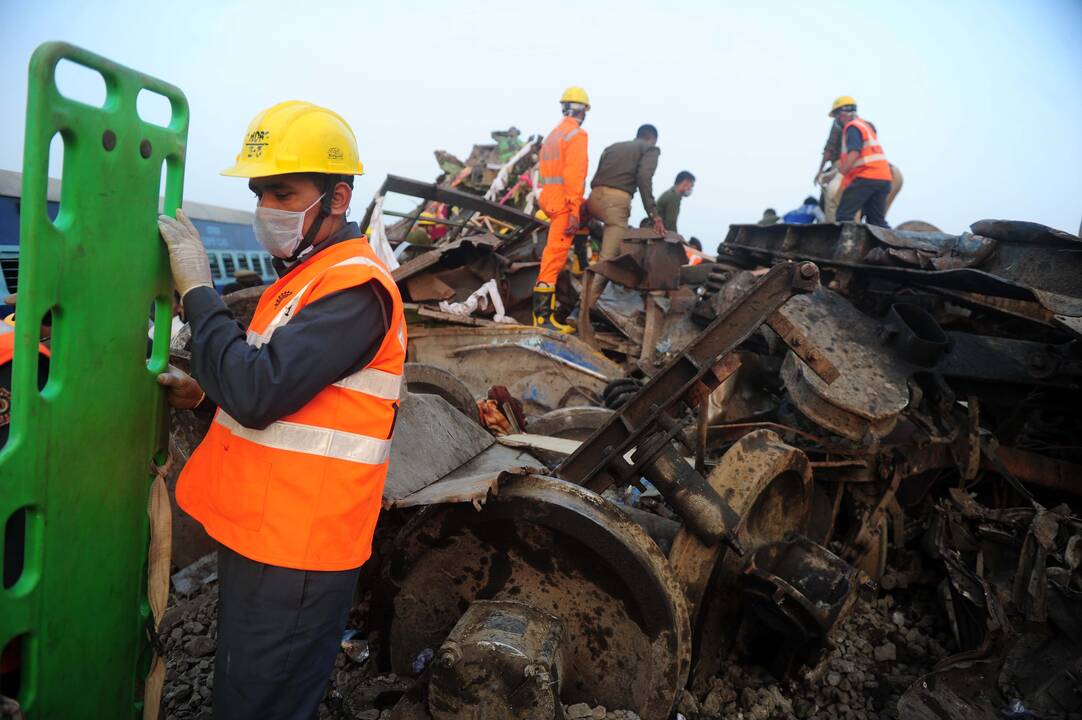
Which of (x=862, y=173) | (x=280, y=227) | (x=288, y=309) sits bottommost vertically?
(x=288, y=309)

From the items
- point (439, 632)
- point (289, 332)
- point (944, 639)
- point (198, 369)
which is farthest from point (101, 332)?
point (944, 639)

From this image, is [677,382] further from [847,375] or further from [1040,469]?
[1040,469]

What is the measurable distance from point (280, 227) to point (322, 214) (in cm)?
11

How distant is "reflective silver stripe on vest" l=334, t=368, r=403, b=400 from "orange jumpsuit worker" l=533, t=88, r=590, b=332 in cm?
470

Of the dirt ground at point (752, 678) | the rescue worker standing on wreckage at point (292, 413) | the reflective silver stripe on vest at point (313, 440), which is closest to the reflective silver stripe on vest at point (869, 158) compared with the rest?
the dirt ground at point (752, 678)

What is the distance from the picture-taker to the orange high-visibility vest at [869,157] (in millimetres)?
6660

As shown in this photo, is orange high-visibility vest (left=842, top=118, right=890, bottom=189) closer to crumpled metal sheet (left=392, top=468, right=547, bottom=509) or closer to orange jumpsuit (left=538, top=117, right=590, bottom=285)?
orange jumpsuit (left=538, top=117, right=590, bottom=285)

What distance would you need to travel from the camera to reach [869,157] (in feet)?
22.0

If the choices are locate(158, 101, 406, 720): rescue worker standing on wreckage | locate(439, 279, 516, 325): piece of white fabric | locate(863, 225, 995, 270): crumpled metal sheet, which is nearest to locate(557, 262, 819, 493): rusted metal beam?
locate(158, 101, 406, 720): rescue worker standing on wreckage

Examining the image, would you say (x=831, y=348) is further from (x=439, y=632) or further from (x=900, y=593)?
(x=439, y=632)

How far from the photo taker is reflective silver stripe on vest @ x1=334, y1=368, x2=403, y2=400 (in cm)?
149

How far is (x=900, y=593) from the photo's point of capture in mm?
3777

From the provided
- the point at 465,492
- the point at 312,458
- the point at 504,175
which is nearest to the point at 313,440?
the point at 312,458

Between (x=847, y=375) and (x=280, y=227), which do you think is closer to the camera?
(x=280, y=227)
